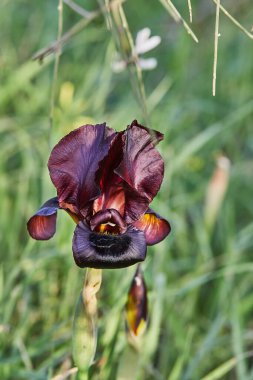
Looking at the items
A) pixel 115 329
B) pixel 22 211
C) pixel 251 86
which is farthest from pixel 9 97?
pixel 115 329

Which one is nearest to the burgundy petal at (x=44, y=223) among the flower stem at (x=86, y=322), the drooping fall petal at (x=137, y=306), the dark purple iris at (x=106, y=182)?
the dark purple iris at (x=106, y=182)

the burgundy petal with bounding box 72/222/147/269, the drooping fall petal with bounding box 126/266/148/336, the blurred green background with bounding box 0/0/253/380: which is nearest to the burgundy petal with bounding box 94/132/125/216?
the burgundy petal with bounding box 72/222/147/269

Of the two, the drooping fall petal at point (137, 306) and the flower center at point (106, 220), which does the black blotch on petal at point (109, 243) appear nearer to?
the flower center at point (106, 220)

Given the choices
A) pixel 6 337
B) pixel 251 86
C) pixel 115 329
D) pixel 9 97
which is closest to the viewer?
pixel 115 329

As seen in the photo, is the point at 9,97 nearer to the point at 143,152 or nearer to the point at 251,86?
the point at 251,86

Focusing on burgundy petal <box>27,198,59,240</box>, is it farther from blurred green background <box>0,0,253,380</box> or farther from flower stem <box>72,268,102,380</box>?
blurred green background <box>0,0,253,380</box>

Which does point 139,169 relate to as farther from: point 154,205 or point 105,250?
point 154,205
